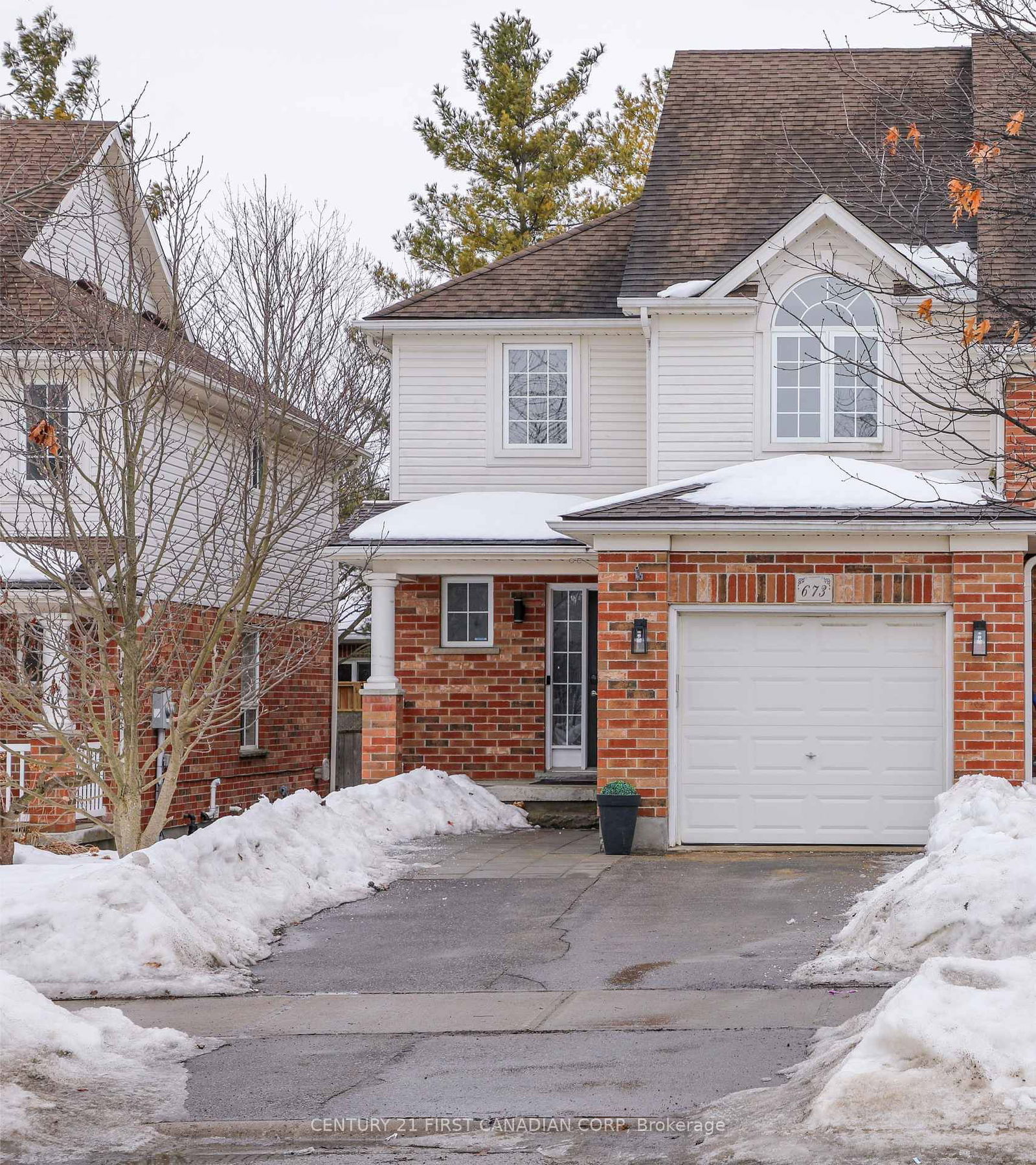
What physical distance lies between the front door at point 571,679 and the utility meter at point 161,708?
4.81 meters

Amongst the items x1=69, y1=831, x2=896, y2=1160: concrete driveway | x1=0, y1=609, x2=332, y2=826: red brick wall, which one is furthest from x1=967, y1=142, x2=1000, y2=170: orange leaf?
x1=0, y1=609, x2=332, y2=826: red brick wall

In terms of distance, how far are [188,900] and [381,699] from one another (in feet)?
29.7

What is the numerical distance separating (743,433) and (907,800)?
545cm

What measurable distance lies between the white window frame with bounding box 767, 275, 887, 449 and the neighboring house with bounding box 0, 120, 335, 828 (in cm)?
551

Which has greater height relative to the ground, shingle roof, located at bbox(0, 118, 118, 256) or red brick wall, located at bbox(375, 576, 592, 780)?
shingle roof, located at bbox(0, 118, 118, 256)

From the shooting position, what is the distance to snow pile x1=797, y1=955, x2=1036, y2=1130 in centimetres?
548

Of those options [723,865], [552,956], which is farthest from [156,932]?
[723,865]

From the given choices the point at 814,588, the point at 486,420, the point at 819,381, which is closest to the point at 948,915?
the point at 814,588

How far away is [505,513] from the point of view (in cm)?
1927

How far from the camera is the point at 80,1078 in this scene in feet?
22.4

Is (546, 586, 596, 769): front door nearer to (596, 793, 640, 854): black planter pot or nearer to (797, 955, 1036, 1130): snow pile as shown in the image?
(596, 793, 640, 854): black planter pot

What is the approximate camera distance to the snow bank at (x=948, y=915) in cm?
839

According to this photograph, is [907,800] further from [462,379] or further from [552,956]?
[462,379]

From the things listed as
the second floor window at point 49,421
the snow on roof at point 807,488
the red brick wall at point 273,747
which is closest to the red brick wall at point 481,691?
the red brick wall at point 273,747
